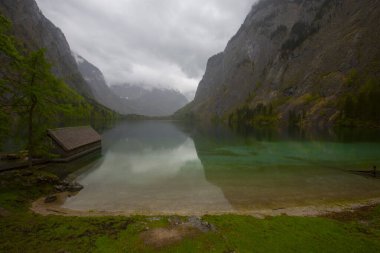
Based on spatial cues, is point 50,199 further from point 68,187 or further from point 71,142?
point 71,142

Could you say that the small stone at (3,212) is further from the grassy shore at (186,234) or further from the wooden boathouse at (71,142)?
the wooden boathouse at (71,142)

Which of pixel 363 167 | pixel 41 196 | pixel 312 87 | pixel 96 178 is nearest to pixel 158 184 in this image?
pixel 96 178

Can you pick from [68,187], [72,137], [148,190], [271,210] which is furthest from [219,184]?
[72,137]

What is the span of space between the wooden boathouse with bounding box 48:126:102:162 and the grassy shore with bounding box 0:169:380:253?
2295 cm

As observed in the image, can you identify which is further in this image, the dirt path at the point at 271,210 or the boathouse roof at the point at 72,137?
the boathouse roof at the point at 72,137

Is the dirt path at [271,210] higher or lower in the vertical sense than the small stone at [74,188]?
higher

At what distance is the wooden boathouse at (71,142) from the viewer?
43.7 m

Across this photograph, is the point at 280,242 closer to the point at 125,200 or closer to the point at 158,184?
the point at 125,200

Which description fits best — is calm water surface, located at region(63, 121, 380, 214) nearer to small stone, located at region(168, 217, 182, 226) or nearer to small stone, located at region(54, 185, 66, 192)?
small stone, located at region(54, 185, 66, 192)

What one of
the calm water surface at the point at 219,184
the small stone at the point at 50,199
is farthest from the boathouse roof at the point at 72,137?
the small stone at the point at 50,199

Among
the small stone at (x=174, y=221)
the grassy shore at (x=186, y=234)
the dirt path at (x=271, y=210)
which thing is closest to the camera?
the grassy shore at (x=186, y=234)

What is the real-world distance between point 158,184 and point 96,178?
972cm

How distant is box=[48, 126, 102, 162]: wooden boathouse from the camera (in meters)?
43.7

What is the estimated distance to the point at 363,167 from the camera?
38375 millimetres
